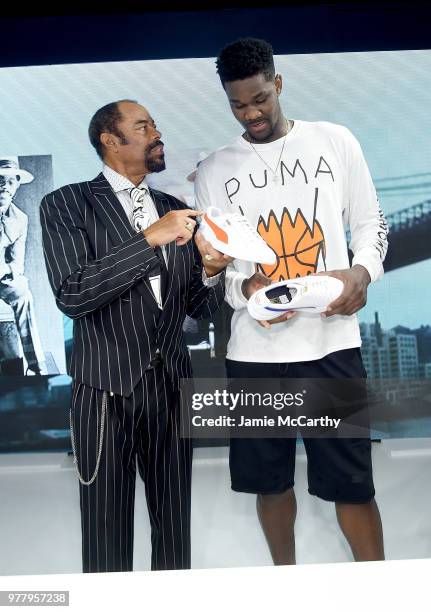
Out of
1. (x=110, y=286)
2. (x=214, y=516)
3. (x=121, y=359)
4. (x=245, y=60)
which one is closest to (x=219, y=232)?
(x=110, y=286)

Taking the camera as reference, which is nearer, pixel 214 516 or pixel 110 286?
pixel 110 286

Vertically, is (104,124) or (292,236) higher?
(104,124)

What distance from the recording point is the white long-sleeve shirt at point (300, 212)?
1805mm

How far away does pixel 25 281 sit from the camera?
1.88m

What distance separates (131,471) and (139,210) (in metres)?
0.69

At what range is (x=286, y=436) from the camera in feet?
6.24

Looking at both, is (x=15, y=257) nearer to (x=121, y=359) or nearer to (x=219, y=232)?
(x=121, y=359)

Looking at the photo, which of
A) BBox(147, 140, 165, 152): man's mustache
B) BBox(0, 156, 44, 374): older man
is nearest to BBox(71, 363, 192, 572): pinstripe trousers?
BBox(0, 156, 44, 374): older man

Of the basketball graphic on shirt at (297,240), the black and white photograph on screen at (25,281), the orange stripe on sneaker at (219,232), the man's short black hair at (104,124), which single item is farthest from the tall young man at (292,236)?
the black and white photograph on screen at (25,281)

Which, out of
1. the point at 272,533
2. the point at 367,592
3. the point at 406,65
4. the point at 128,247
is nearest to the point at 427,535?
the point at 367,592

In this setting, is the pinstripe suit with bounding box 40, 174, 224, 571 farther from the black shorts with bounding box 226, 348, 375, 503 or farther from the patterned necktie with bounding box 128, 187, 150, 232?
the black shorts with bounding box 226, 348, 375, 503

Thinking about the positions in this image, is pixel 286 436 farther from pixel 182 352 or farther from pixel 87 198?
pixel 87 198

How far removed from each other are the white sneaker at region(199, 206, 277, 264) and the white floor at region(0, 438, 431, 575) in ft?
1.89

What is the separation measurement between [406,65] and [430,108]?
0.14 metres
